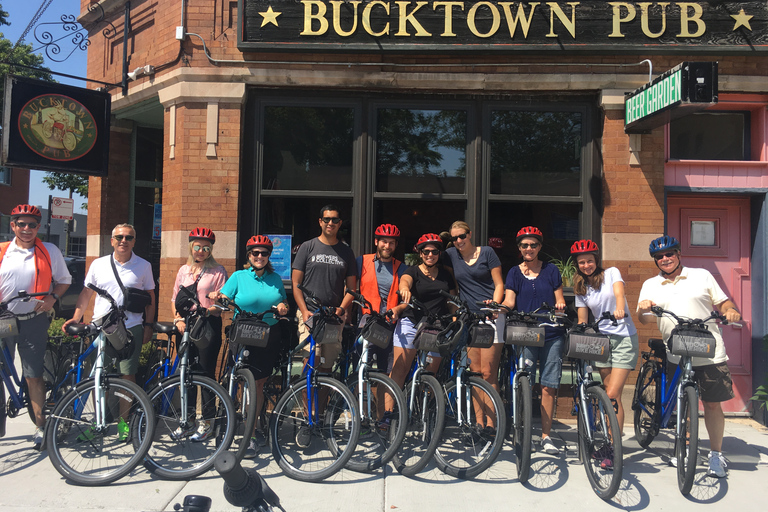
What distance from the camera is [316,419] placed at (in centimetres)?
438

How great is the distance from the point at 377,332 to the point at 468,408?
3.08ft

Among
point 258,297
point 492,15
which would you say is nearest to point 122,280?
point 258,297

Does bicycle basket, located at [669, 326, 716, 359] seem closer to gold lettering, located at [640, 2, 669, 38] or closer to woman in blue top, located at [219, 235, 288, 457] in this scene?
woman in blue top, located at [219, 235, 288, 457]

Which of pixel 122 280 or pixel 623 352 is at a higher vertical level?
pixel 122 280

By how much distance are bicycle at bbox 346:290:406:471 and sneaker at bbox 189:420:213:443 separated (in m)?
1.17

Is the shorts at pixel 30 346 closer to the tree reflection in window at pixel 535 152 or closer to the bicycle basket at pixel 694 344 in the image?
the tree reflection in window at pixel 535 152

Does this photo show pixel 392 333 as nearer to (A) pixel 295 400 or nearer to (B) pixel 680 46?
(A) pixel 295 400

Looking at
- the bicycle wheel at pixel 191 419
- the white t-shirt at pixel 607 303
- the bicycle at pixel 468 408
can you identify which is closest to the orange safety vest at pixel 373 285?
the bicycle at pixel 468 408

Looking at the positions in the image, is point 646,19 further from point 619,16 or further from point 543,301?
point 543,301

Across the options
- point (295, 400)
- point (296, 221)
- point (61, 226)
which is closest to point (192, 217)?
point (296, 221)

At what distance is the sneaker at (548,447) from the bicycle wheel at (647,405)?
88 centimetres

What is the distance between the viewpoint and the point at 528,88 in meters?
6.53

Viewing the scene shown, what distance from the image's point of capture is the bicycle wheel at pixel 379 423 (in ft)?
14.0

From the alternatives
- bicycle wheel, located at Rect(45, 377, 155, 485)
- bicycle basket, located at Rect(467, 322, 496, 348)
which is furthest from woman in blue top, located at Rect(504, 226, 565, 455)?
bicycle wheel, located at Rect(45, 377, 155, 485)
